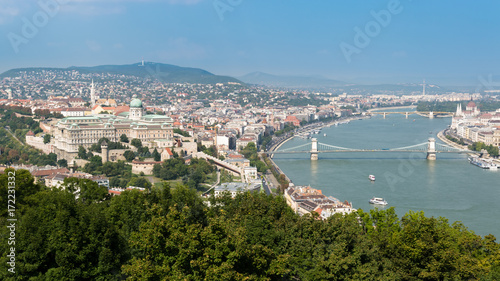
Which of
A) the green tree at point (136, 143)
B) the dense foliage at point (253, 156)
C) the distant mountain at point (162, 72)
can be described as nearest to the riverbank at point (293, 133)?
the dense foliage at point (253, 156)

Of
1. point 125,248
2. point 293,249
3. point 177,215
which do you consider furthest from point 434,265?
point 125,248

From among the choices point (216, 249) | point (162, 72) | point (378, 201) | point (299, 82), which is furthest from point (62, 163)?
point (299, 82)

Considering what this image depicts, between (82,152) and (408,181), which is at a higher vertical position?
(82,152)

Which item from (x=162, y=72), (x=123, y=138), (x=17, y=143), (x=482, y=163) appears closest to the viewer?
(x=482, y=163)

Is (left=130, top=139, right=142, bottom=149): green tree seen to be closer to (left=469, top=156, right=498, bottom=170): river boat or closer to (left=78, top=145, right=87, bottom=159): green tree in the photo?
(left=78, top=145, right=87, bottom=159): green tree

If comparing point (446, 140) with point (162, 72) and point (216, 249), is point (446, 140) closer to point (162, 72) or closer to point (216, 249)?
point (216, 249)

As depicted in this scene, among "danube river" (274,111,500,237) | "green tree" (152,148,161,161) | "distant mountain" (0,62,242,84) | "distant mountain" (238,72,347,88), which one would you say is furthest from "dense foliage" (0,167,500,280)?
"distant mountain" (238,72,347,88)
